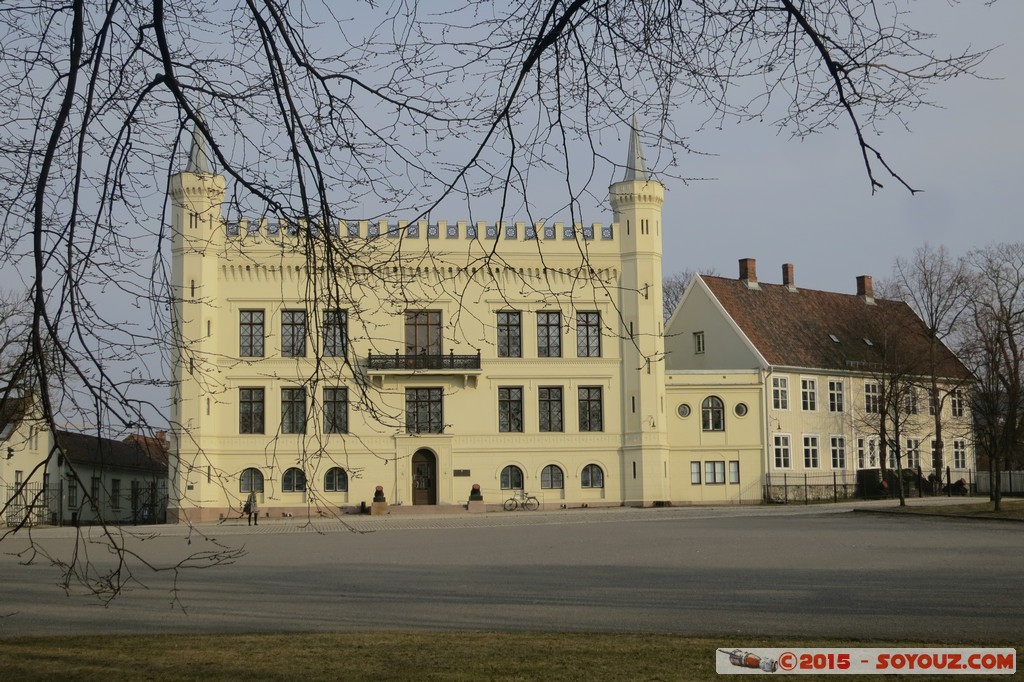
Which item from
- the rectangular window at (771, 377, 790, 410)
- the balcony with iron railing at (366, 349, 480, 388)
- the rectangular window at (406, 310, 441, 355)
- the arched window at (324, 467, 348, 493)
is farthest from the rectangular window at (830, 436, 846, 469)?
the arched window at (324, 467, 348, 493)

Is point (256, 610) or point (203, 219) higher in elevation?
point (203, 219)

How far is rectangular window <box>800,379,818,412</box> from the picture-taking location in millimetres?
50309

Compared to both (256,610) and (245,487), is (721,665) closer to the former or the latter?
(256,610)

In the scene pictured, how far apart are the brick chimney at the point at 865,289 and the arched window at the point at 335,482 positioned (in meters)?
28.8

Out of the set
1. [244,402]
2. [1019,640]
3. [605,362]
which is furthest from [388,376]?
[1019,640]

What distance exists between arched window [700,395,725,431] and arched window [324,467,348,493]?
14.2 metres

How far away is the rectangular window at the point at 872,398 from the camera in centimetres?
5331

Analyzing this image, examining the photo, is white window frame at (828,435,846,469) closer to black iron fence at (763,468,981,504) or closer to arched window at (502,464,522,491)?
black iron fence at (763,468,981,504)

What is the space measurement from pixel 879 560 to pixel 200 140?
14.0m

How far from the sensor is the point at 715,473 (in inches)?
1861

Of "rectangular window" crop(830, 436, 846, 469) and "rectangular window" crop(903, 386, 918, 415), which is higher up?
"rectangular window" crop(903, 386, 918, 415)

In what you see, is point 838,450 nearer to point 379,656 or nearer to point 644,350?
point 644,350

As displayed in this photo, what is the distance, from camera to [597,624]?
10.8 meters

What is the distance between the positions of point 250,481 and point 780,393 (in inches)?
855
